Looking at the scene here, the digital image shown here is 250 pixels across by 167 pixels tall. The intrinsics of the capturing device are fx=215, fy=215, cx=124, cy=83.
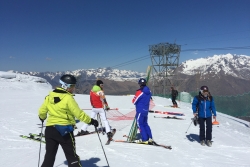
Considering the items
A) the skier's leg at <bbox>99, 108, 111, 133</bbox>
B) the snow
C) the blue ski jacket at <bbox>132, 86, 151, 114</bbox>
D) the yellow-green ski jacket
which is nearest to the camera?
the yellow-green ski jacket

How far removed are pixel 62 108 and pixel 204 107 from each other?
17.7 feet

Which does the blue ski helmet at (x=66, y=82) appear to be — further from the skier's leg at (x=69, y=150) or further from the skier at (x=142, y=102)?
the skier at (x=142, y=102)

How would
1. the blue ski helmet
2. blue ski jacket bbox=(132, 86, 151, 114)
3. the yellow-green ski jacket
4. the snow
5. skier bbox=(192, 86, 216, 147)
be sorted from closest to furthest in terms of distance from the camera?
the yellow-green ski jacket < the blue ski helmet < the snow < blue ski jacket bbox=(132, 86, 151, 114) < skier bbox=(192, 86, 216, 147)

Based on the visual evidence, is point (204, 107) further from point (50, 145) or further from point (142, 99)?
point (50, 145)

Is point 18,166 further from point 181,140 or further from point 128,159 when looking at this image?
point 181,140

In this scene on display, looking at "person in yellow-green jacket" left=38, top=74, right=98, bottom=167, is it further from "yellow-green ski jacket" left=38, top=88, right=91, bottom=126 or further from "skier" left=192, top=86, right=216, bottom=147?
"skier" left=192, top=86, right=216, bottom=147

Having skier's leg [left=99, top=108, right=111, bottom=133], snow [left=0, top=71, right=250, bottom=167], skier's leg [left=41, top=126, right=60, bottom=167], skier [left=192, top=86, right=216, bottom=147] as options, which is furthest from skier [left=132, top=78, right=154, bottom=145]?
skier's leg [left=41, top=126, right=60, bottom=167]

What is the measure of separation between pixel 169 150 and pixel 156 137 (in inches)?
69.6

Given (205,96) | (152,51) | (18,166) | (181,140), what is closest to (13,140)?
(18,166)

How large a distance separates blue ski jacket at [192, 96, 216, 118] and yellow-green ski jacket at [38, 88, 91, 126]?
4975 mm

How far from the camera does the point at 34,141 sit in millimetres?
6871

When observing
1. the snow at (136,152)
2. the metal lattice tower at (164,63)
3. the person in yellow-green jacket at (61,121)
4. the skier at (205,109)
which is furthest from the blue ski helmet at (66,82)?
the metal lattice tower at (164,63)

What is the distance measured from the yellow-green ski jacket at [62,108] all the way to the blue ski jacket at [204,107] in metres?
4.97

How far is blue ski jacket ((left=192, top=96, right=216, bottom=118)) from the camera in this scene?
24.3 feet
